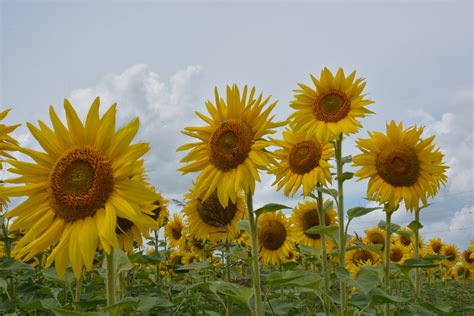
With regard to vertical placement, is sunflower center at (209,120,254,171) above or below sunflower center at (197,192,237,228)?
above

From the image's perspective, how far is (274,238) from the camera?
7449 mm

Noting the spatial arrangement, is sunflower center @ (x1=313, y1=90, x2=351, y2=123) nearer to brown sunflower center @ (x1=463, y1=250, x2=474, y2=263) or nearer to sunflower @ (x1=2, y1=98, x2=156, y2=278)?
sunflower @ (x1=2, y1=98, x2=156, y2=278)

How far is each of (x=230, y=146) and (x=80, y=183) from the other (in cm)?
135

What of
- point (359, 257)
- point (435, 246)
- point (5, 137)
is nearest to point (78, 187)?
point (5, 137)

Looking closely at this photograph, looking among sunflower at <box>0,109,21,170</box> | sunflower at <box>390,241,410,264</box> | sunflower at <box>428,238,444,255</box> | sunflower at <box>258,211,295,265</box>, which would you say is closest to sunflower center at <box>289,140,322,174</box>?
sunflower at <box>258,211,295,265</box>

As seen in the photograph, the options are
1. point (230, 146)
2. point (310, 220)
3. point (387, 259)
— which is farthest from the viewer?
point (310, 220)

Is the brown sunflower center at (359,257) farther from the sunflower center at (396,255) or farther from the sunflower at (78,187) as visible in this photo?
the sunflower at (78,187)

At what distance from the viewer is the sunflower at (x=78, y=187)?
2844 mm

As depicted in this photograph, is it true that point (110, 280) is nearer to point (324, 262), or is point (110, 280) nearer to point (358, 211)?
point (324, 262)

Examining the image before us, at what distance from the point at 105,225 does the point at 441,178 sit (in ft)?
14.6

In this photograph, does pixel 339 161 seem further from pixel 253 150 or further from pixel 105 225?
pixel 105 225

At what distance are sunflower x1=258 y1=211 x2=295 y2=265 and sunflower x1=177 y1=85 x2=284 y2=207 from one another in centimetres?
358

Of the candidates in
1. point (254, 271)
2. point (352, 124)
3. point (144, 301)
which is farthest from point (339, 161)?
point (144, 301)

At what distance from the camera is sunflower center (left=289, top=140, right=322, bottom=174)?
232 inches
